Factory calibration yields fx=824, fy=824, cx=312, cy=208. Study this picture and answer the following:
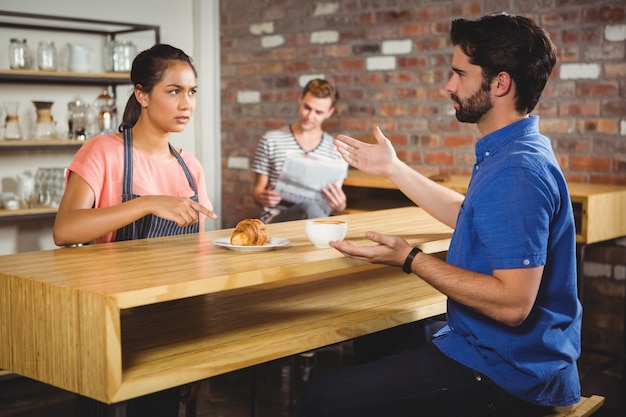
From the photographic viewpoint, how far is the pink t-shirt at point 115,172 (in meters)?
2.55

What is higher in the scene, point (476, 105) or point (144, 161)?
point (476, 105)

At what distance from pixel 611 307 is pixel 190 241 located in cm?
242

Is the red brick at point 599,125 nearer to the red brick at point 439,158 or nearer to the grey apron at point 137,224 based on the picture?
the red brick at point 439,158

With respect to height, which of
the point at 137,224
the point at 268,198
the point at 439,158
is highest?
the point at 439,158

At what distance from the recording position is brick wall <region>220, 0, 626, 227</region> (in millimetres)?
3873

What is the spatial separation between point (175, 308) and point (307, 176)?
6.52ft

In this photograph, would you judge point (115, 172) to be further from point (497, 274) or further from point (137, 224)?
point (497, 274)

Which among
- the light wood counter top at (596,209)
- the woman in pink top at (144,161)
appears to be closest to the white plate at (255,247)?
the woman in pink top at (144,161)

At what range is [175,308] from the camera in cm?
229

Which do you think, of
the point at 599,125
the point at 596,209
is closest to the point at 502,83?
the point at 596,209

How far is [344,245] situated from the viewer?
76.8 inches

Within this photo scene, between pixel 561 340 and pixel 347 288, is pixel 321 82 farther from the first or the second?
pixel 561 340

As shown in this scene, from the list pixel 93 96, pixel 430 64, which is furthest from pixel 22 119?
pixel 430 64

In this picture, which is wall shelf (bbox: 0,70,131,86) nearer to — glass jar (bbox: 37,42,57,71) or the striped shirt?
glass jar (bbox: 37,42,57,71)
